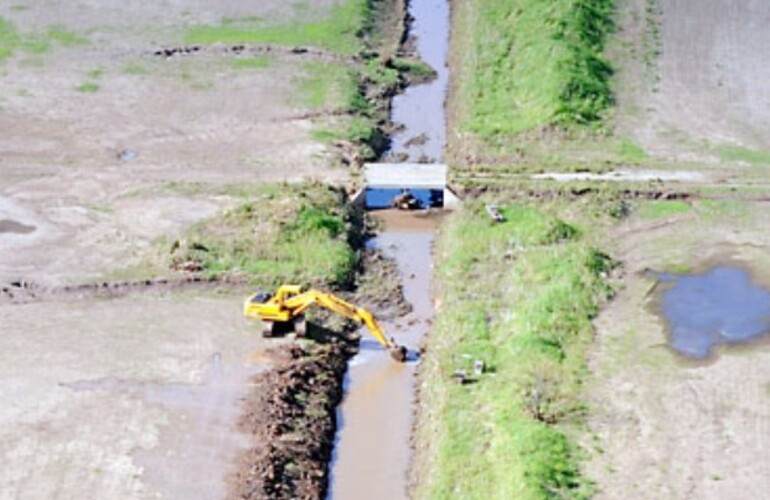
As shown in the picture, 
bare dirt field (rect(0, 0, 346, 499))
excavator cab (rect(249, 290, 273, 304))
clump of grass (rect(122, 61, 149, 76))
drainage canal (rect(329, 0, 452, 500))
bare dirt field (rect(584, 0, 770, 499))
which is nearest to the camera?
bare dirt field (rect(584, 0, 770, 499))

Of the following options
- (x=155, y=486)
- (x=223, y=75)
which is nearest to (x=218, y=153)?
(x=223, y=75)

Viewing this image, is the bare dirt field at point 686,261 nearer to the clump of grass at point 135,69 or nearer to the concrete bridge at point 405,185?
the concrete bridge at point 405,185

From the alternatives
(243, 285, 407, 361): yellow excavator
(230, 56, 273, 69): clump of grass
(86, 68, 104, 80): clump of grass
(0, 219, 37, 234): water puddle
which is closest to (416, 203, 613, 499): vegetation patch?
(243, 285, 407, 361): yellow excavator

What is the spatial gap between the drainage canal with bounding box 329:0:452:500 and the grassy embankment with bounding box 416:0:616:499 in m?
0.38

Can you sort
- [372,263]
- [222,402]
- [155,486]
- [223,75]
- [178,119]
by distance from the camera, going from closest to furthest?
[155,486], [222,402], [372,263], [178,119], [223,75]

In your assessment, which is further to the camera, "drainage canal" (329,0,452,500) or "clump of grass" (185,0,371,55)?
"clump of grass" (185,0,371,55)

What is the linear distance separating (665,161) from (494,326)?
882 centimetres

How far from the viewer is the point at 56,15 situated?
150ft

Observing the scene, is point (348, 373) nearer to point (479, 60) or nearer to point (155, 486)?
point (155, 486)

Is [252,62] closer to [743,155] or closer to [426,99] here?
[426,99]

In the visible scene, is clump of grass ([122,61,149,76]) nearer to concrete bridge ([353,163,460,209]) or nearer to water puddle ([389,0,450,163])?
water puddle ([389,0,450,163])

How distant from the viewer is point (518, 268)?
32000mm

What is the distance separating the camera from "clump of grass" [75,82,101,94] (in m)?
40.7

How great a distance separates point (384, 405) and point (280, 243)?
5642 millimetres
